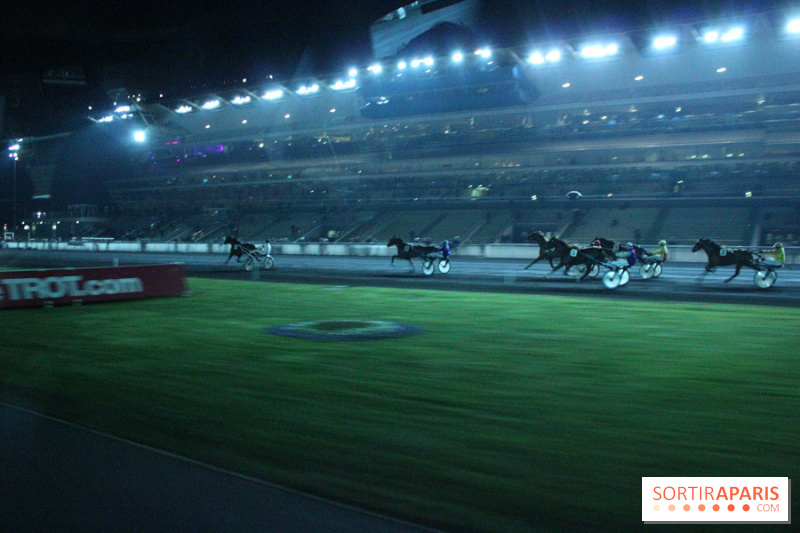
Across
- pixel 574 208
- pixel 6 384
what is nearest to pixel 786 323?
pixel 6 384

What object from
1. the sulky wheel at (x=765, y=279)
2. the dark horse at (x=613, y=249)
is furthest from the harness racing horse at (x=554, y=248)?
the sulky wheel at (x=765, y=279)

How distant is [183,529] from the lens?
13.5 ft

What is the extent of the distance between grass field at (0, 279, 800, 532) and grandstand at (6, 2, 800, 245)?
3296 cm

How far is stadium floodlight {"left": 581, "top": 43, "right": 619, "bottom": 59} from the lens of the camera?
155ft

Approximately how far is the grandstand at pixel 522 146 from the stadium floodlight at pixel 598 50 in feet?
0.48

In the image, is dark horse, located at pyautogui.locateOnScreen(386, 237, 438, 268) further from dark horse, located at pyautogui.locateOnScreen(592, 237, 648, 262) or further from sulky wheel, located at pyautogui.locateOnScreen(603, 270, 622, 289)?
sulky wheel, located at pyautogui.locateOnScreen(603, 270, 622, 289)

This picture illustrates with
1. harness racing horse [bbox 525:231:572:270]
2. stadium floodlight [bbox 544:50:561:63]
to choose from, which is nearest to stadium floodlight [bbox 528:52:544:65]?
stadium floodlight [bbox 544:50:561:63]

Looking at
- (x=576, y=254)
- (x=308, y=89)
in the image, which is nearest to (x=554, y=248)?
(x=576, y=254)

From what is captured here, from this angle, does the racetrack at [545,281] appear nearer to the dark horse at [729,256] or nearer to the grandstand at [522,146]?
the dark horse at [729,256]

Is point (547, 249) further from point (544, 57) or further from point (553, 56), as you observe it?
point (544, 57)

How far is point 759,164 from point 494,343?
40.8m

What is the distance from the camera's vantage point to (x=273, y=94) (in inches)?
2650

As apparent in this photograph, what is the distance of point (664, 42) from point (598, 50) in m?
4.56

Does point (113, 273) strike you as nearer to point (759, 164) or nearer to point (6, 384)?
point (6, 384)
